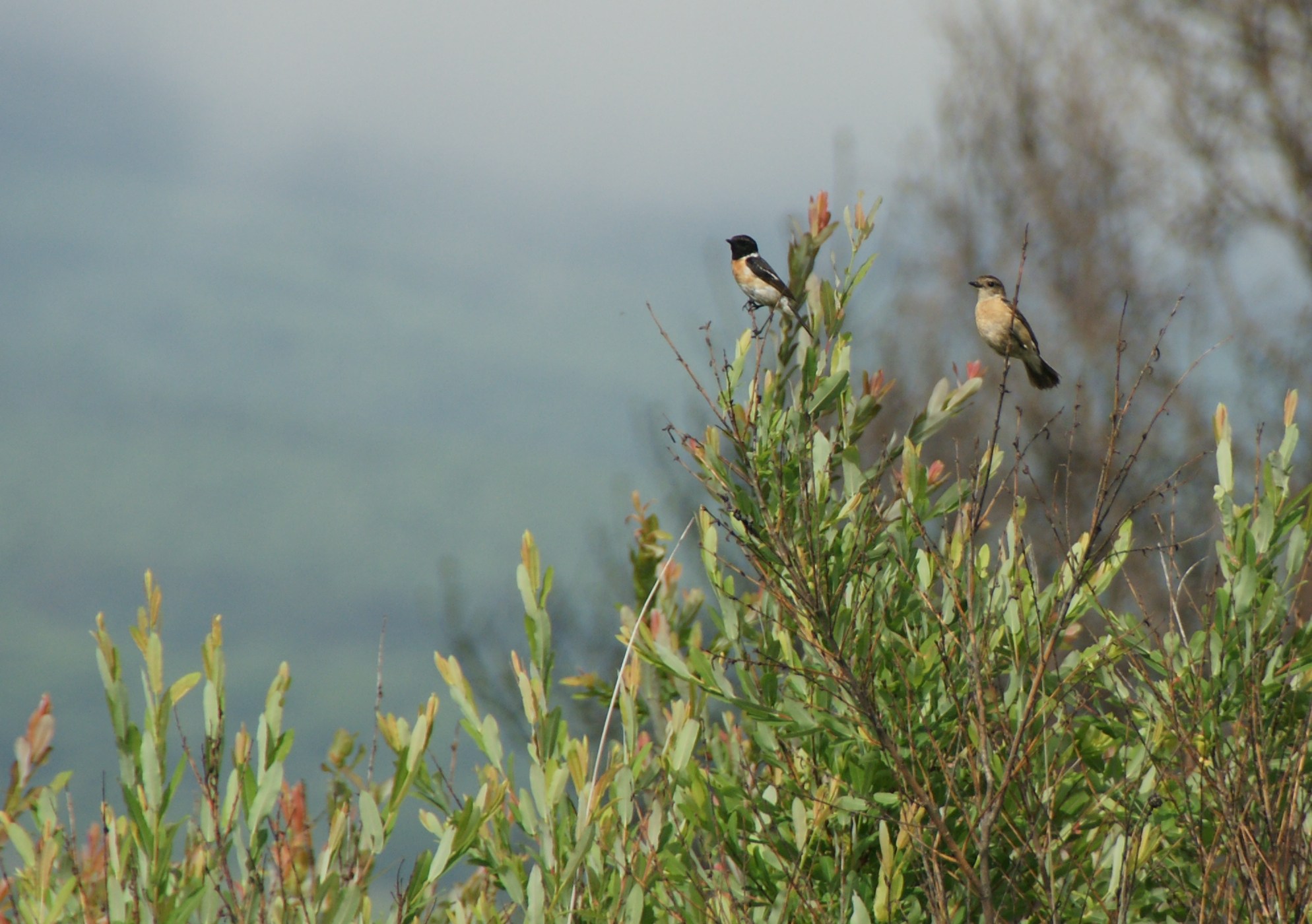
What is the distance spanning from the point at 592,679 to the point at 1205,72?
12.6 metres

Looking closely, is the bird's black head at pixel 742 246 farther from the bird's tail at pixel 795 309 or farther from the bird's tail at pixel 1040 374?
the bird's tail at pixel 795 309

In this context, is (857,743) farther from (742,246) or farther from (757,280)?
(742,246)

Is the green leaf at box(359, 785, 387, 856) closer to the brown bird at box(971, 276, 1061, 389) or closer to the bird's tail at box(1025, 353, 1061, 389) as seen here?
the brown bird at box(971, 276, 1061, 389)

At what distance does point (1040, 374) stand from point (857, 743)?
11.5 ft

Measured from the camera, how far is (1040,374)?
21.1 feet

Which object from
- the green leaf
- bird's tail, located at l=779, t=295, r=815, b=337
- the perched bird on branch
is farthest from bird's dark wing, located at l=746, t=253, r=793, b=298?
the green leaf

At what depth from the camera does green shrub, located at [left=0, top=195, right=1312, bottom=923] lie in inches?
115

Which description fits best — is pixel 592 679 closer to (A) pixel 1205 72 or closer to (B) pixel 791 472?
(B) pixel 791 472

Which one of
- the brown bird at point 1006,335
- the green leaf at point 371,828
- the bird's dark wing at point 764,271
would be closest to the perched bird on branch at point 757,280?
the bird's dark wing at point 764,271

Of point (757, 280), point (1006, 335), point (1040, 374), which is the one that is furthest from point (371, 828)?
point (1040, 374)

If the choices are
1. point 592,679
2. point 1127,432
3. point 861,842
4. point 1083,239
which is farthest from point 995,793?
point 1083,239

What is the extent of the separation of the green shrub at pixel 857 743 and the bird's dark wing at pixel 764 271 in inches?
60.3

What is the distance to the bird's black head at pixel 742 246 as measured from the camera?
6574 millimetres

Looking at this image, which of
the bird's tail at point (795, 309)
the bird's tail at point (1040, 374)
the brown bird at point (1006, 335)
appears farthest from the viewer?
the bird's tail at point (1040, 374)
